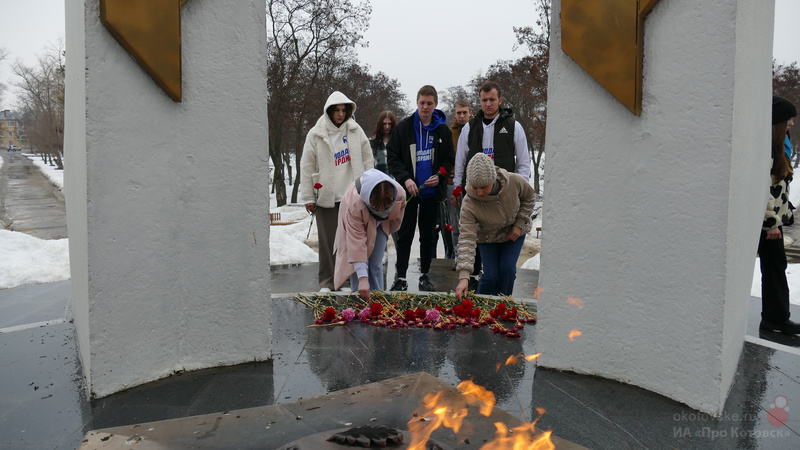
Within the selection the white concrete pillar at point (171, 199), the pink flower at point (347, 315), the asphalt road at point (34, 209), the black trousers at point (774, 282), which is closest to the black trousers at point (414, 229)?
the pink flower at point (347, 315)

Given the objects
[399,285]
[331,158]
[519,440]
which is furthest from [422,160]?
[519,440]

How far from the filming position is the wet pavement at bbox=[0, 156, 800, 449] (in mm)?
2969

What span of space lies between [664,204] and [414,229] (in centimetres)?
398

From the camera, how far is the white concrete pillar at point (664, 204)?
313 centimetres

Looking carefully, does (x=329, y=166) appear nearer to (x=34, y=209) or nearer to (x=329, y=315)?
(x=329, y=315)

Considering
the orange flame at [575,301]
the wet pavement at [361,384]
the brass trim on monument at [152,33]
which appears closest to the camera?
the wet pavement at [361,384]

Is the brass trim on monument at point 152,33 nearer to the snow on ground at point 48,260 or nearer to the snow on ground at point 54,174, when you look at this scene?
the snow on ground at point 48,260

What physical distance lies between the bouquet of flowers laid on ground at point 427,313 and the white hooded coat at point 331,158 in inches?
60.4

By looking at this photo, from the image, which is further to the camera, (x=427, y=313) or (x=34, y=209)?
(x=34, y=209)

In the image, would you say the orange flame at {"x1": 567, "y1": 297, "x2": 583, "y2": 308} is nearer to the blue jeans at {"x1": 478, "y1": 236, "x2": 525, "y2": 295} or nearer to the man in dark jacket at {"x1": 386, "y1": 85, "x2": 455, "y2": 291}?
the blue jeans at {"x1": 478, "y1": 236, "x2": 525, "y2": 295}

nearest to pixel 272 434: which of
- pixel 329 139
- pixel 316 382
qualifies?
pixel 316 382

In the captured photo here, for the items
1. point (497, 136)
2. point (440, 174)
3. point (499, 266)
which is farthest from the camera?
point (440, 174)

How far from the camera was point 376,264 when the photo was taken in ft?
19.5

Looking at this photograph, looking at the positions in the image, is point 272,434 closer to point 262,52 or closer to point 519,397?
point 519,397
